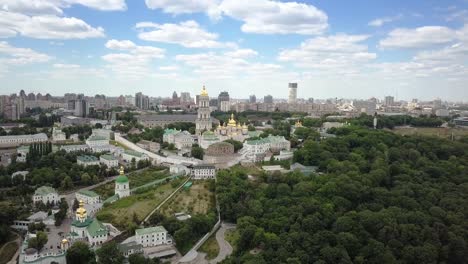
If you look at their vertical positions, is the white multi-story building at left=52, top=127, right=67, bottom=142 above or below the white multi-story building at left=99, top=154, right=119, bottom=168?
above

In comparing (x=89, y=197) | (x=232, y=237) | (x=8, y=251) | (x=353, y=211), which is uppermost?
(x=353, y=211)

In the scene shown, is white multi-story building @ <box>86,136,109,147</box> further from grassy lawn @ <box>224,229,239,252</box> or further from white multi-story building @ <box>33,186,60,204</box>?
grassy lawn @ <box>224,229,239,252</box>

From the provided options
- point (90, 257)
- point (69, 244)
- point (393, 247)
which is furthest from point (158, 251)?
point (393, 247)

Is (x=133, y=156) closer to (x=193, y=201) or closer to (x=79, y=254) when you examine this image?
(x=193, y=201)

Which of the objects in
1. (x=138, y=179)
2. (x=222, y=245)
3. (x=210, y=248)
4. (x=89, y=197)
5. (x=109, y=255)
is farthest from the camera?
(x=138, y=179)

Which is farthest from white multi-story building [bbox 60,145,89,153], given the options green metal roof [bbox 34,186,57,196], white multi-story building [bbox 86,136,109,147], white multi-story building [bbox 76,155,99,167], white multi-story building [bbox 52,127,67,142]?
green metal roof [bbox 34,186,57,196]

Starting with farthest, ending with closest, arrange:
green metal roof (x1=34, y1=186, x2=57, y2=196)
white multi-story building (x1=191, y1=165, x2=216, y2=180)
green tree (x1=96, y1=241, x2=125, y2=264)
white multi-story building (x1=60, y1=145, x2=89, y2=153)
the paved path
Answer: white multi-story building (x1=60, y1=145, x2=89, y2=153) < white multi-story building (x1=191, y1=165, x2=216, y2=180) < green metal roof (x1=34, y1=186, x2=57, y2=196) < the paved path < green tree (x1=96, y1=241, x2=125, y2=264)

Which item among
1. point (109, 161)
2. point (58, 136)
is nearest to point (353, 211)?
point (109, 161)
